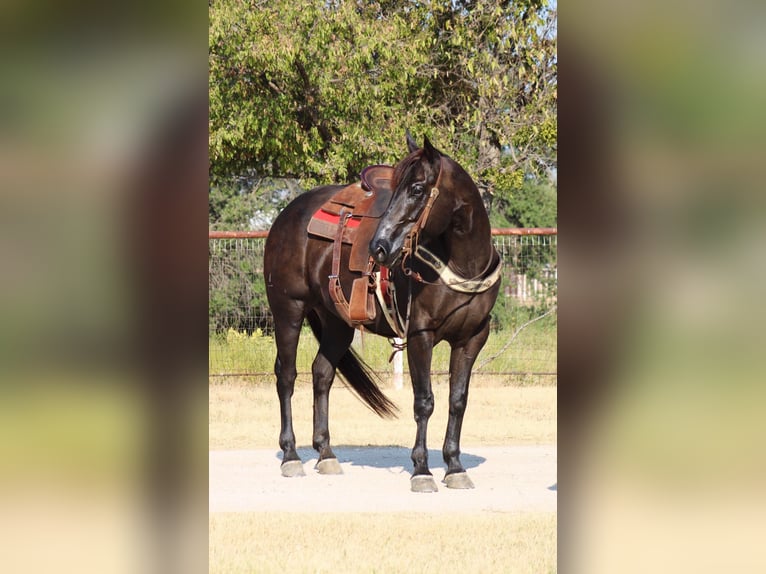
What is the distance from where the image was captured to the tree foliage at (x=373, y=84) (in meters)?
10.9

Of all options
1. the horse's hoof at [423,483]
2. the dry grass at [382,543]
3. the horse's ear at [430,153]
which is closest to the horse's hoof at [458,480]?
the horse's hoof at [423,483]

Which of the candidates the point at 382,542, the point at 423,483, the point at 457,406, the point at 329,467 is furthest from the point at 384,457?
the point at 382,542

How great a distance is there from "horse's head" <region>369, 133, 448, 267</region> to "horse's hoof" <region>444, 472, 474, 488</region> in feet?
4.69

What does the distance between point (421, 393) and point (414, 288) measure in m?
0.66

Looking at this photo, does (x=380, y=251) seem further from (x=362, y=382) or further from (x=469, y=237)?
(x=362, y=382)

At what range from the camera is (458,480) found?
5.91m

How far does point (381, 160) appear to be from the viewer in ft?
36.9

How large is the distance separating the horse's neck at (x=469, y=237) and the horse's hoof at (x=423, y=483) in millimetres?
1262
